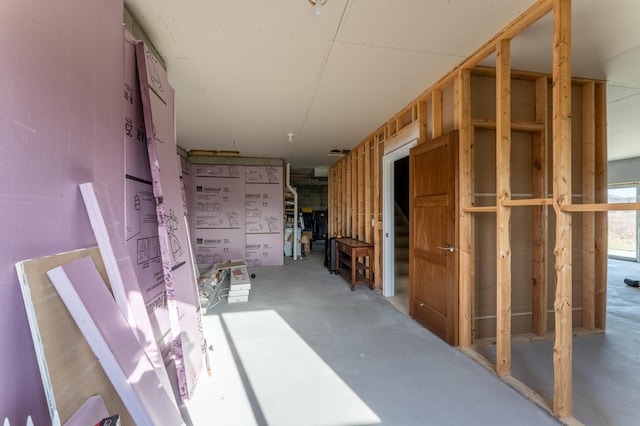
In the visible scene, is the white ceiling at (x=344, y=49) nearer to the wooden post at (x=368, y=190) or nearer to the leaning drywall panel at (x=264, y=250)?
the wooden post at (x=368, y=190)

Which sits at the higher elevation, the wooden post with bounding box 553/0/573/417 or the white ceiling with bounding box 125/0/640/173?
the white ceiling with bounding box 125/0/640/173

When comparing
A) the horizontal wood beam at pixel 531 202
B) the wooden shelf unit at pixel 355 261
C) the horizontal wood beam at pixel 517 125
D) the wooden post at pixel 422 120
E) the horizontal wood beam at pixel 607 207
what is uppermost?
the wooden post at pixel 422 120

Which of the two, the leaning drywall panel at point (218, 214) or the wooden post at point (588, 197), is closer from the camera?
the wooden post at point (588, 197)

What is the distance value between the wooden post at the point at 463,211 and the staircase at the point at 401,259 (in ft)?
4.52

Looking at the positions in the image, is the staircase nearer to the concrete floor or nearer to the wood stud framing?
the concrete floor

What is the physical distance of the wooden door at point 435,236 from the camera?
2.62m

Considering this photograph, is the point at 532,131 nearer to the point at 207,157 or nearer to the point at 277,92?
the point at 277,92

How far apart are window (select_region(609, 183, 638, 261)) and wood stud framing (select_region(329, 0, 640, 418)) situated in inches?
243

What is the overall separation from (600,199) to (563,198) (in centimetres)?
199

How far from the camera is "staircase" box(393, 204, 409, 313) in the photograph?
4389 millimetres

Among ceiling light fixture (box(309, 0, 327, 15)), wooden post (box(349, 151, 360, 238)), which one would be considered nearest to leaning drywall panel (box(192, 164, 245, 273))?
wooden post (box(349, 151, 360, 238))

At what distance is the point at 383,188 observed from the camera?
432 cm

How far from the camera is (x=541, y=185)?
2723 mm

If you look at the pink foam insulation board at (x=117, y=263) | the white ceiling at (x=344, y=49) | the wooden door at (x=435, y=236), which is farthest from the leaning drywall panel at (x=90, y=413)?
the wooden door at (x=435, y=236)
